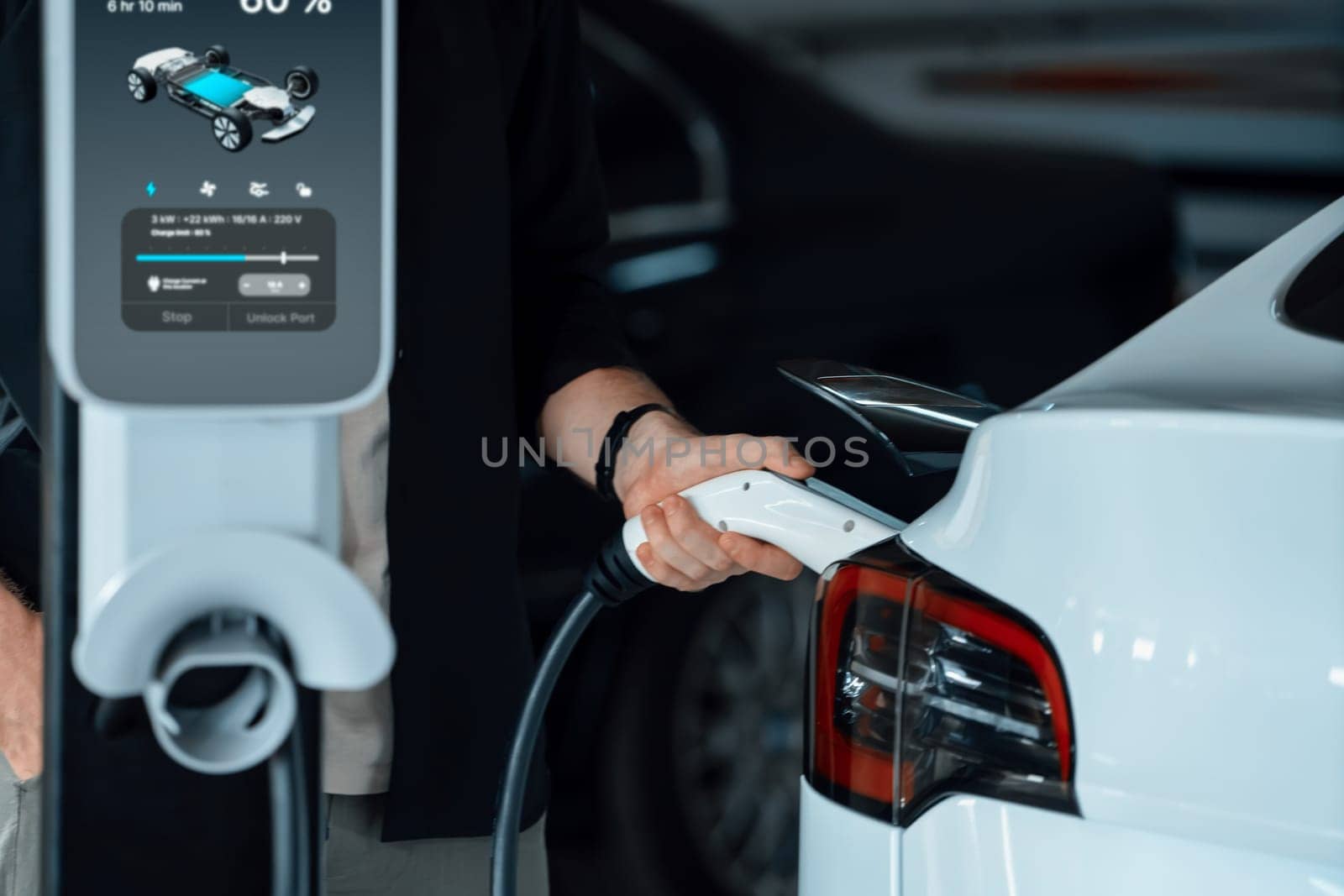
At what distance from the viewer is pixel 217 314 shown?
1.86ft

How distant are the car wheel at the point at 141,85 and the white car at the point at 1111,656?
17.6 inches

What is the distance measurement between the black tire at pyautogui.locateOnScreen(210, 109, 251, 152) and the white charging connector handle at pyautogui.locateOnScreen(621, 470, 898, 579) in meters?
0.46

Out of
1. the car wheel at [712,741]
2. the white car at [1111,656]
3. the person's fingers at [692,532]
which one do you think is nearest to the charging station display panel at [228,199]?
the white car at [1111,656]

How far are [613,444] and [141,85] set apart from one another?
654mm

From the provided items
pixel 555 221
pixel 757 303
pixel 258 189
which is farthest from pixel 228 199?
pixel 757 303

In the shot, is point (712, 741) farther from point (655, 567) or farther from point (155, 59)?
point (155, 59)

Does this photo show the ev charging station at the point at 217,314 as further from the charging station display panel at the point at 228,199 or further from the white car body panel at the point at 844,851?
the white car body panel at the point at 844,851

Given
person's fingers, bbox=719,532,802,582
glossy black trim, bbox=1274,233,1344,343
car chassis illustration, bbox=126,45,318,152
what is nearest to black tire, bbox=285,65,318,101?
car chassis illustration, bbox=126,45,318,152

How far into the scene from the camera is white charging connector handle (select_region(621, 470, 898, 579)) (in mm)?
892

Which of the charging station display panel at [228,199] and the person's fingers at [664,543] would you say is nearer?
the charging station display panel at [228,199]

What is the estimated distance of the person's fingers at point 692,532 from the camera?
3.26 feet

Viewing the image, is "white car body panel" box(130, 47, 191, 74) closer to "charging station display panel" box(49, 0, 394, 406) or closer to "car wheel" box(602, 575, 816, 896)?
"charging station display panel" box(49, 0, 394, 406)

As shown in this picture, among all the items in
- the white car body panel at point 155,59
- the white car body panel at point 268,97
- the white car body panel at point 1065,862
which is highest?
the white car body panel at point 155,59

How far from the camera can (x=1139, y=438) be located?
67 cm
